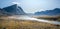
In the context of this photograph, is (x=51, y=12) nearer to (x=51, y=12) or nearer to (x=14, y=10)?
(x=51, y=12)

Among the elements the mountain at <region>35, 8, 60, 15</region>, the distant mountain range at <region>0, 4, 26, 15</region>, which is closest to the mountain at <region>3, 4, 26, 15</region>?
the distant mountain range at <region>0, 4, 26, 15</region>

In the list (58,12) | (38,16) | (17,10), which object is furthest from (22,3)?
(58,12)

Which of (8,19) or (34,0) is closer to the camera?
(8,19)

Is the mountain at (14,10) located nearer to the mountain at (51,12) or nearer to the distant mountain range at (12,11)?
the distant mountain range at (12,11)

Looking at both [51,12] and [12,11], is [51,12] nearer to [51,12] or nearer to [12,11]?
[51,12]

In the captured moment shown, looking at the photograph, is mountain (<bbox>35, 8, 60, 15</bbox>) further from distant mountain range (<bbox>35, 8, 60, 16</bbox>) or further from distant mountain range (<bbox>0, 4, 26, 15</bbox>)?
distant mountain range (<bbox>0, 4, 26, 15</bbox>)

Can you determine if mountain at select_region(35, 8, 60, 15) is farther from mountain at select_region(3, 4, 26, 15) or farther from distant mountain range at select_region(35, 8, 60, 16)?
mountain at select_region(3, 4, 26, 15)

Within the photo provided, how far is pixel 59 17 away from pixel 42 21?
1.39ft

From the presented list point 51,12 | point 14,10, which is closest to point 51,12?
point 51,12

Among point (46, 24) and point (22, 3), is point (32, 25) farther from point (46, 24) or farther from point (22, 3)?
point (22, 3)

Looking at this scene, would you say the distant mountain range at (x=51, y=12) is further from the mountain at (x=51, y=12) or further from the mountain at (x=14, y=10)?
the mountain at (x=14, y=10)

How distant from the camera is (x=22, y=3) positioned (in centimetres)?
275

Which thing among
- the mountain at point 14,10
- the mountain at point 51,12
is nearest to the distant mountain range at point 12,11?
the mountain at point 14,10

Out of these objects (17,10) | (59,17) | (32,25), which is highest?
(17,10)
